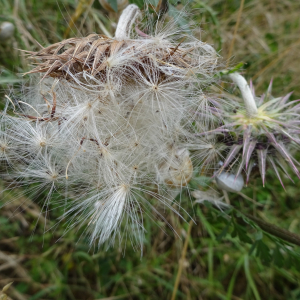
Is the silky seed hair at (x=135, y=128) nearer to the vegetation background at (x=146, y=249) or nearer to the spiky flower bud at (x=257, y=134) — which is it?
the spiky flower bud at (x=257, y=134)

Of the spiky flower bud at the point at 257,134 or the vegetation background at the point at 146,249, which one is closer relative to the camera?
the spiky flower bud at the point at 257,134

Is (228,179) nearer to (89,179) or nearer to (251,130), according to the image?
(251,130)

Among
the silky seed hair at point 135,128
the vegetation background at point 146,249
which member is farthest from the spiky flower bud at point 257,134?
the vegetation background at point 146,249

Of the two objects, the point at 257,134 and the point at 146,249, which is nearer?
the point at 257,134

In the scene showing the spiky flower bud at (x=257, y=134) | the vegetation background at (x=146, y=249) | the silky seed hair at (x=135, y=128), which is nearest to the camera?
the silky seed hair at (x=135, y=128)

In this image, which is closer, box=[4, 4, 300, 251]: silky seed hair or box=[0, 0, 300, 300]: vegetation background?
box=[4, 4, 300, 251]: silky seed hair

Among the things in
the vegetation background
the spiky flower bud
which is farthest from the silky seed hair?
the vegetation background

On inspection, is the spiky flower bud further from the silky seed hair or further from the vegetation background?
the vegetation background

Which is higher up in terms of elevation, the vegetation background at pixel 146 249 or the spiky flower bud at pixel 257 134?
the spiky flower bud at pixel 257 134

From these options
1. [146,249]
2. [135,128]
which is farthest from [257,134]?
[146,249]

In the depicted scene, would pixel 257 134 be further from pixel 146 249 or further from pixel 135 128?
pixel 146 249

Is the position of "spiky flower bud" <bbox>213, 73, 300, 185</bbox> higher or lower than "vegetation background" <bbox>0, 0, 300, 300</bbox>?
higher

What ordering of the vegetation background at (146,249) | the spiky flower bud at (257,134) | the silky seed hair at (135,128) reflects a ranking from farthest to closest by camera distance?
the vegetation background at (146,249) < the spiky flower bud at (257,134) < the silky seed hair at (135,128)
